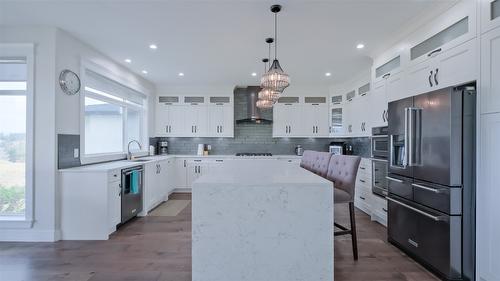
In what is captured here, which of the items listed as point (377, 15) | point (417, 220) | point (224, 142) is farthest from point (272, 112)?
point (417, 220)

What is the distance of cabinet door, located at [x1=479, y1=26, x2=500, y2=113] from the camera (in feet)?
6.33

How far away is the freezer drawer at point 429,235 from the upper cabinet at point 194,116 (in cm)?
421

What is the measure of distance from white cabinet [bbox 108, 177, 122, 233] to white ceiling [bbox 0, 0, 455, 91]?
2.04m

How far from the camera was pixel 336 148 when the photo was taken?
5719 mm

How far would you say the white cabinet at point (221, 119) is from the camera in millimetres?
6203

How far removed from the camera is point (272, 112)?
634 cm

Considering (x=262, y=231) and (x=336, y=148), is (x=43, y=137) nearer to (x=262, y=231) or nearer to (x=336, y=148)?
(x=262, y=231)

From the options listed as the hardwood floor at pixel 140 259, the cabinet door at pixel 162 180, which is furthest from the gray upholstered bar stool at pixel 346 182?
the cabinet door at pixel 162 180

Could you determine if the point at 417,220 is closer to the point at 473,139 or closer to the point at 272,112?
the point at 473,139

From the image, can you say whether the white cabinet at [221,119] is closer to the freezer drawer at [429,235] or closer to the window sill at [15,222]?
the window sill at [15,222]

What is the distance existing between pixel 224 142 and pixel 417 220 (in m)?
4.71

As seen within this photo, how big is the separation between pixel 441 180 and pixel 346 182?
802mm

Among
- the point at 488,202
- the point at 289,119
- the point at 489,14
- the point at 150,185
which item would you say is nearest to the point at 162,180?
the point at 150,185

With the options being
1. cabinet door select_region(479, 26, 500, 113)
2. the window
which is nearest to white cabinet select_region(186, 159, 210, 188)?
the window
